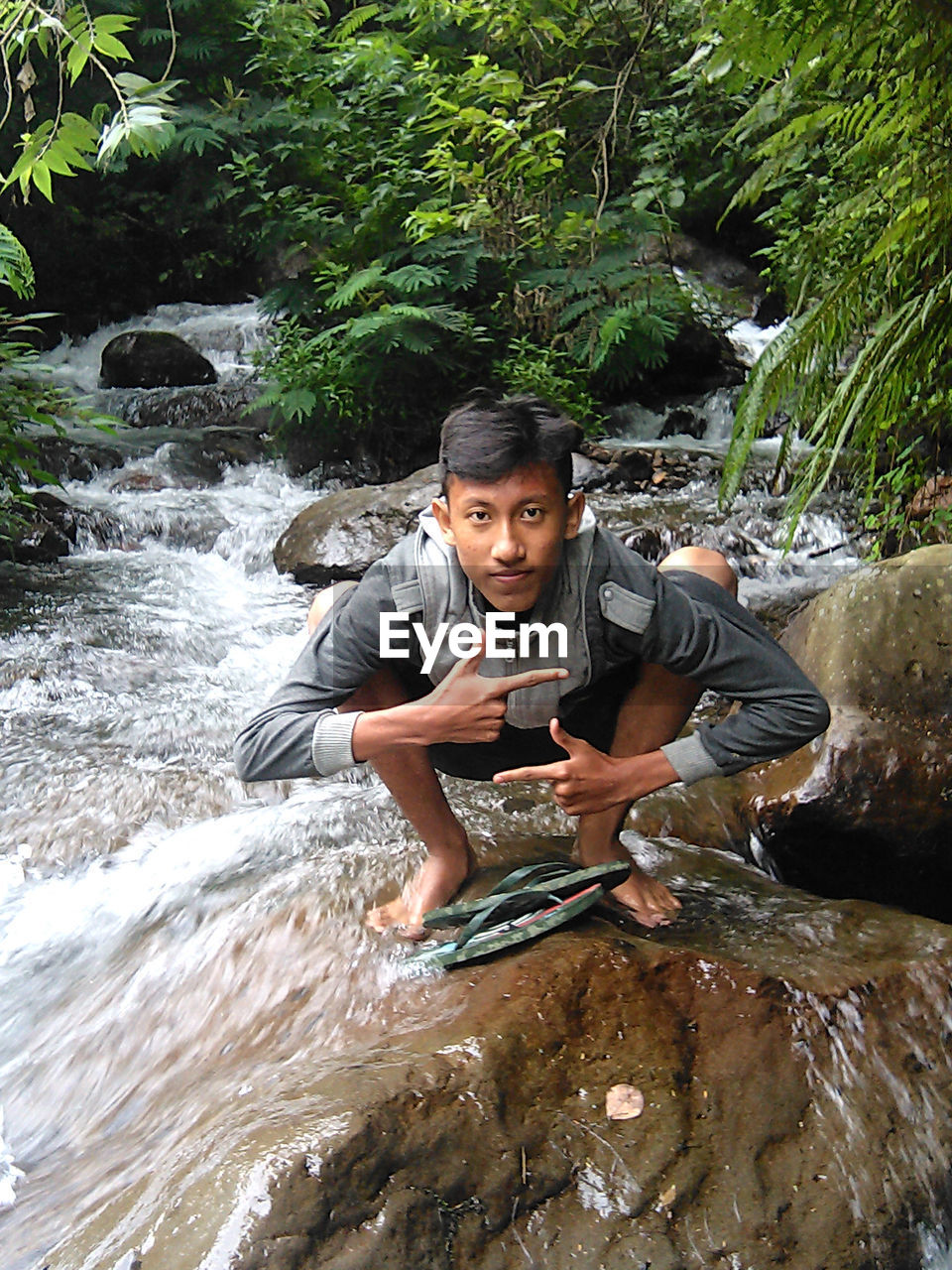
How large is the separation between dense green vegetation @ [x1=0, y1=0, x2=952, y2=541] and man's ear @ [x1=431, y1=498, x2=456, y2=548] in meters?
0.76

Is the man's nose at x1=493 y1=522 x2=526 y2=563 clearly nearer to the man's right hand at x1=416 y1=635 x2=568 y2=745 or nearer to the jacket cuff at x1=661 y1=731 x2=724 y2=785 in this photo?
the man's right hand at x1=416 y1=635 x2=568 y2=745

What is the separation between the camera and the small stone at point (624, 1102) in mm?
1562

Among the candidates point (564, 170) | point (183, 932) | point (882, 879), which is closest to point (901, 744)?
point (882, 879)

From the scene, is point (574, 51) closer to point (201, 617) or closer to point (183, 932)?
point (201, 617)

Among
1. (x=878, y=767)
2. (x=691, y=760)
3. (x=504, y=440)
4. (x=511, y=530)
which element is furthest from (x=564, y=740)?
(x=878, y=767)

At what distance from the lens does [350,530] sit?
18.7 ft

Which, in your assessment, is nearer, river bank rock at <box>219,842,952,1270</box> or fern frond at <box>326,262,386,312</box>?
river bank rock at <box>219,842,952,1270</box>

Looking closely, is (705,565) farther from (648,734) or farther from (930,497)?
(930,497)

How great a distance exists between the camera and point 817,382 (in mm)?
2789

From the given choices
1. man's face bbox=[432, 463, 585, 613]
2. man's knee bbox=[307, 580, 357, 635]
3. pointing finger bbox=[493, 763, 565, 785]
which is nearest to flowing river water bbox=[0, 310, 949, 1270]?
pointing finger bbox=[493, 763, 565, 785]

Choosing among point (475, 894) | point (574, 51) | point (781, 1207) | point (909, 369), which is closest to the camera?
point (781, 1207)

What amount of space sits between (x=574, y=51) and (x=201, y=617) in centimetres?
540

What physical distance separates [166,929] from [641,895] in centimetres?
121

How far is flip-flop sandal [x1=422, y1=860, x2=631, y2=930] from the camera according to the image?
76.6 inches
